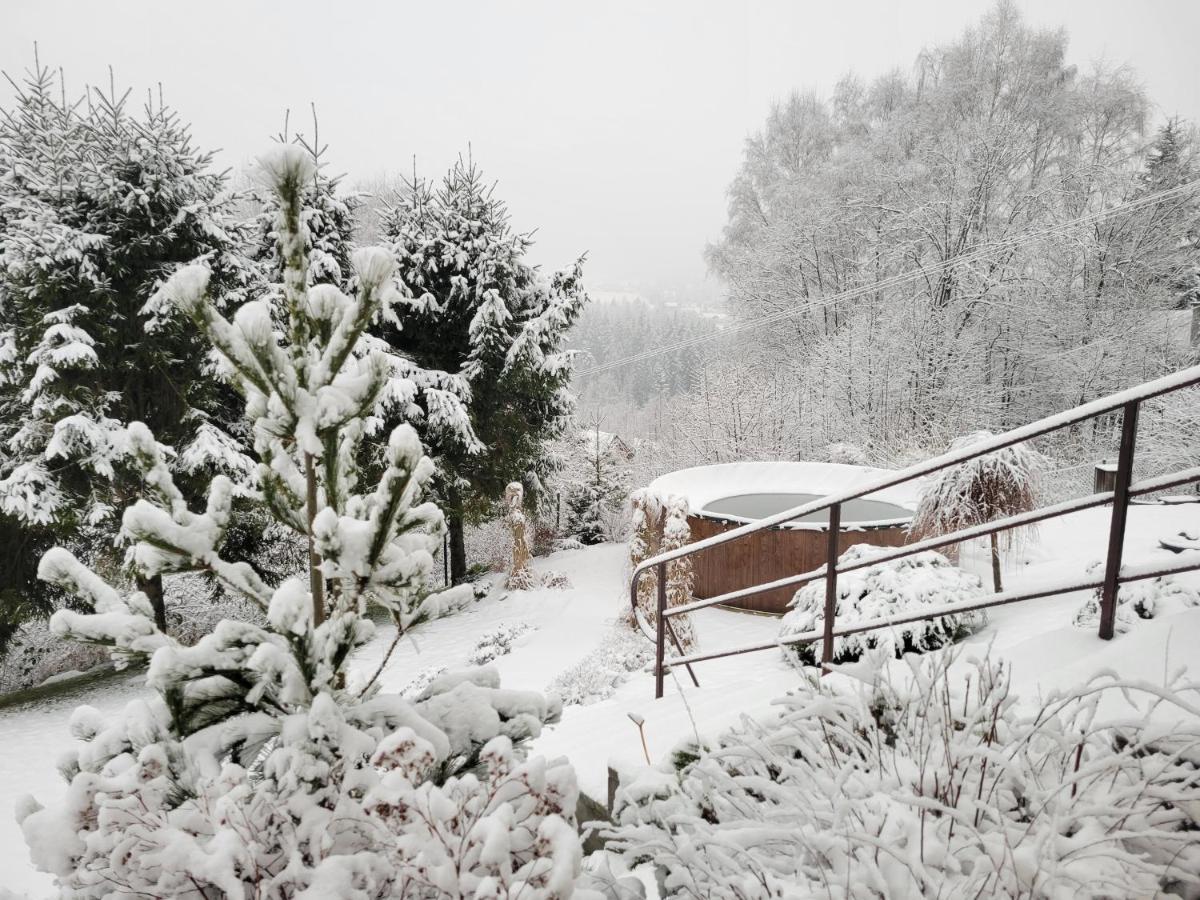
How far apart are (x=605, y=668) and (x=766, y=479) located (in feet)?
22.9

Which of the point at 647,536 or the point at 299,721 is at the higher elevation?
the point at 299,721

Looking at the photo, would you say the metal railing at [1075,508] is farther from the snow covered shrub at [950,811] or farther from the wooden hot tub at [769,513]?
the wooden hot tub at [769,513]

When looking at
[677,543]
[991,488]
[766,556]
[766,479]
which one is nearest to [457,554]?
[677,543]

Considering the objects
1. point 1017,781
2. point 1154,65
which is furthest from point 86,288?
point 1154,65

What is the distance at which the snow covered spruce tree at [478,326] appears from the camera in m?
12.2

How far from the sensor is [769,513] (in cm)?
1096

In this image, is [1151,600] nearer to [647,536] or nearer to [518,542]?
[647,536]

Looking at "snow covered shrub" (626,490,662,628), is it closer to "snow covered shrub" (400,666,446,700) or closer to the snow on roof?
the snow on roof

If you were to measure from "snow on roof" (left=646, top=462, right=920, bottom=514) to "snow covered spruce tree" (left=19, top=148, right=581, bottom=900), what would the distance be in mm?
10441

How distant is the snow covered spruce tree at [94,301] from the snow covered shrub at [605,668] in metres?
5.50

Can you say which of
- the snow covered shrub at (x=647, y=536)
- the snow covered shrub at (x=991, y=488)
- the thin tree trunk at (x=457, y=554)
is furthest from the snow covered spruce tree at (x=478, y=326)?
the snow covered shrub at (x=991, y=488)

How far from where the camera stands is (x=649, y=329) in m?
55.2

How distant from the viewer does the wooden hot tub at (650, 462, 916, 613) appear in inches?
360

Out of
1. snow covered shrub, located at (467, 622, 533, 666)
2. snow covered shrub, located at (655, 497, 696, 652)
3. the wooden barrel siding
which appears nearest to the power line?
the wooden barrel siding
